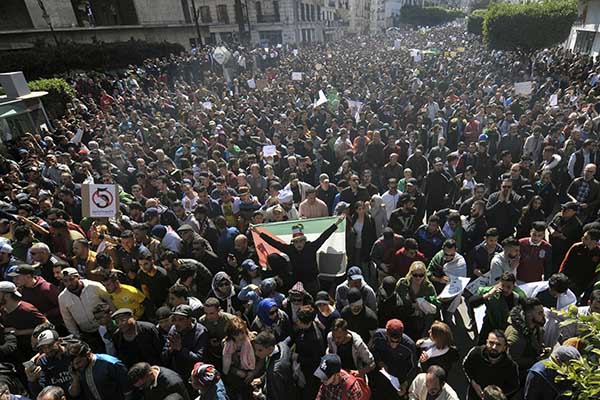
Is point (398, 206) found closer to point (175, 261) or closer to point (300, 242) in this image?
point (300, 242)

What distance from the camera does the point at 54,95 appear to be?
14.8 metres

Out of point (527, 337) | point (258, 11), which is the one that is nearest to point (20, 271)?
point (527, 337)

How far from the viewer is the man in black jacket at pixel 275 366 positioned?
3.60m

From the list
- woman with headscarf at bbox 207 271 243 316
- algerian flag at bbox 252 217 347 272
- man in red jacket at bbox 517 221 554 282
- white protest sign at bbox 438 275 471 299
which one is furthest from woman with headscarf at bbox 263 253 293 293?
man in red jacket at bbox 517 221 554 282

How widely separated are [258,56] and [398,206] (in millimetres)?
24907

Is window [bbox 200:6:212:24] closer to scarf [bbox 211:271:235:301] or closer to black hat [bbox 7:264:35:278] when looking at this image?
black hat [bbox 7:264:35:278]

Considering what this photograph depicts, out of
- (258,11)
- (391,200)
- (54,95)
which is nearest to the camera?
(391,200)

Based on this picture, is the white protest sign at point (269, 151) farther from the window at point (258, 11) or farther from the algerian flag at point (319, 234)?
the window at point (258, 11)

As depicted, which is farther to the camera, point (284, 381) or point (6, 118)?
point (6, 118)

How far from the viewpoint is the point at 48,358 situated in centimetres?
352

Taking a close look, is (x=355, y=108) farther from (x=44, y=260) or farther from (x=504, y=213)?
(x=44, y=260)

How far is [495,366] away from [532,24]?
23.5m

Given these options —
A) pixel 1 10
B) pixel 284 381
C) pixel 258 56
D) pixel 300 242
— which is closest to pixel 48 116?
pixel 300 242

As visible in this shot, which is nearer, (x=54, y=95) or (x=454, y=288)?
(x=454, y=288)
